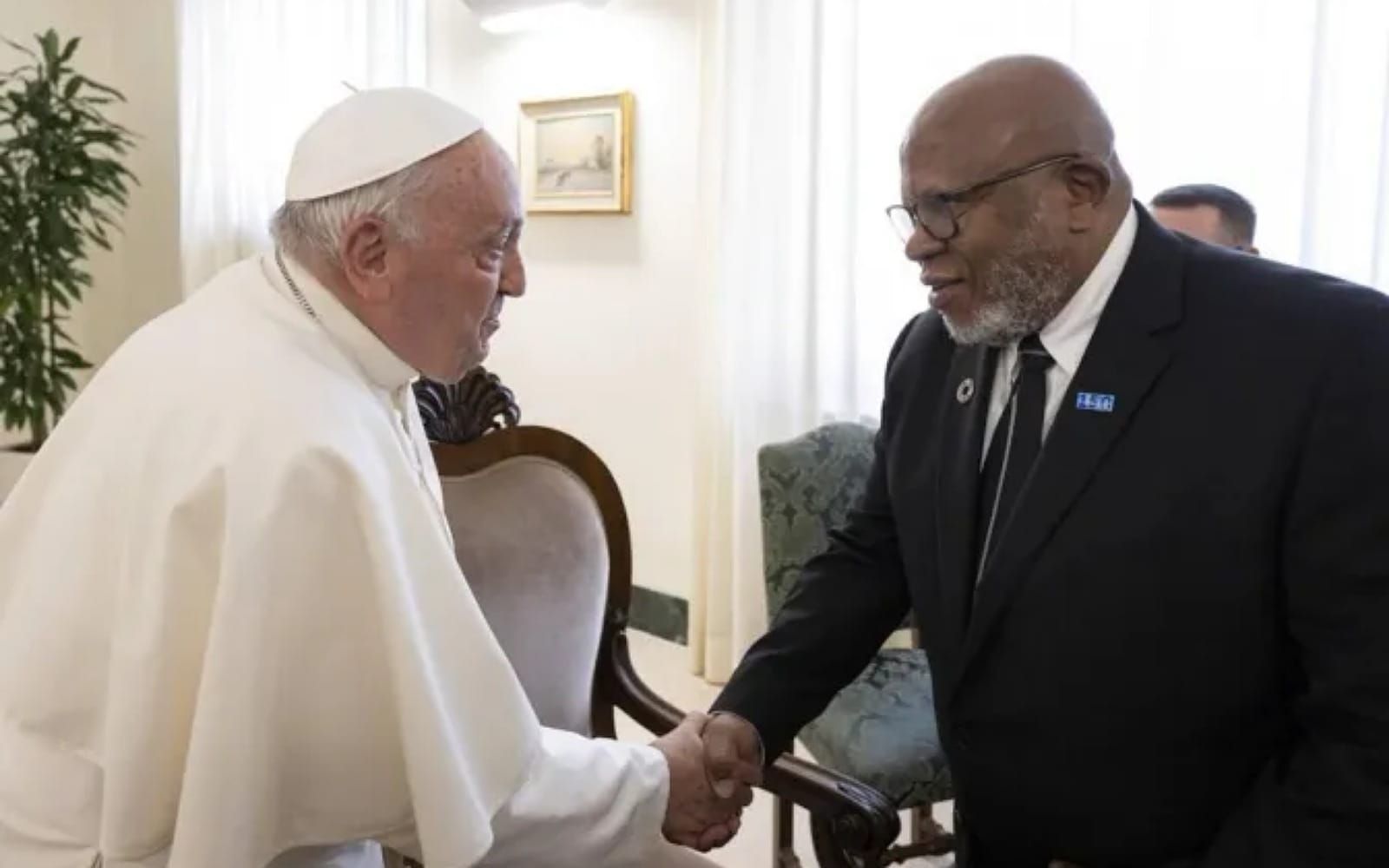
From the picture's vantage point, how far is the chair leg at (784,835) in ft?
7.06

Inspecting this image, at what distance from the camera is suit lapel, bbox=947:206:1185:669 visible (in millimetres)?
1373

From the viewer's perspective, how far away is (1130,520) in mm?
1336

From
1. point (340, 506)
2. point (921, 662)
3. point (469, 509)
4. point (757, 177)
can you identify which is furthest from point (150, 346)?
point (757, 177)

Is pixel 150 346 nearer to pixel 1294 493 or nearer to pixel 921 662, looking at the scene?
pixel 1294 493

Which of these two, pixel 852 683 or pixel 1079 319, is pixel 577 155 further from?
pixel 1079 319

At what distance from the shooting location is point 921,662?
2812 mm

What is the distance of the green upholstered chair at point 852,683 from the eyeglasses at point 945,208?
121cm

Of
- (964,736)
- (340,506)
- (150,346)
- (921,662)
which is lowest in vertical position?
(921,662)

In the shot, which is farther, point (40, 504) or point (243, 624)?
point (40, 504)

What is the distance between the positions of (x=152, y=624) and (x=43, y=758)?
231 mm

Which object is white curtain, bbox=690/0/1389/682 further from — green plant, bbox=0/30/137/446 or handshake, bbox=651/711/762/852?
green plant, bbox=0/30/137/446

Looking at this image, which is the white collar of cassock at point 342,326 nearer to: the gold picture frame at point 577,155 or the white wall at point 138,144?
the gold picture frame at point 577,155

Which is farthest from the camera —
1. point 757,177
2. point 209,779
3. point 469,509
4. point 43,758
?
point 757,177

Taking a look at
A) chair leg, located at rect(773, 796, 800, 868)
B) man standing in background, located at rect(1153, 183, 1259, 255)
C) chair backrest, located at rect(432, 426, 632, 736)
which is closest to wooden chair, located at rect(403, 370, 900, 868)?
chair backrest, located at rect(432, 426, 632, 736)
